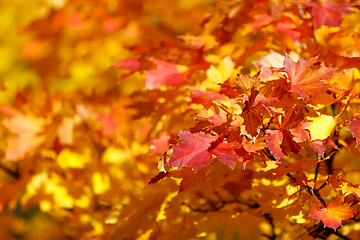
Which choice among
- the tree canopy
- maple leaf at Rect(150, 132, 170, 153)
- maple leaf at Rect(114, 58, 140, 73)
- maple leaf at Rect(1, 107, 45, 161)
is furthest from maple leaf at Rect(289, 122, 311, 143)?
maple leaf at Rect(1, 107, 45, 161)

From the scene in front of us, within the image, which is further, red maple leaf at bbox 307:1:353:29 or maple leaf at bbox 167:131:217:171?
red maple leaf at bbox 307:1:353:29

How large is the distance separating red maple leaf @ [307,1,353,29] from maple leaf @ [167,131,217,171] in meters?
0.45

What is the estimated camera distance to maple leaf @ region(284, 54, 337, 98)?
56 centimetres

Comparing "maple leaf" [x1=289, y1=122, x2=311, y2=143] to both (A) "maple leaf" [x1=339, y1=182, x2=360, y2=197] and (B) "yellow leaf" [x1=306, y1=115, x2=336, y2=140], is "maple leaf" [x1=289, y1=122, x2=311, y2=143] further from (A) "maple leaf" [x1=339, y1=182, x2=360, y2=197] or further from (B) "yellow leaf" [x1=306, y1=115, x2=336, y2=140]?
(A) "maple leaf" [x1=339, y1=182, x2=360, y2=197]

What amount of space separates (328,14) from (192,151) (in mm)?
519

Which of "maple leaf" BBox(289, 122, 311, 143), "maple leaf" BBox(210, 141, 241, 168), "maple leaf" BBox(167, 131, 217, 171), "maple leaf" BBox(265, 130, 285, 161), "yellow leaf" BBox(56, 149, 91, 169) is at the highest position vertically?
"maple leaf" BBox(167, 131, 217, 171)

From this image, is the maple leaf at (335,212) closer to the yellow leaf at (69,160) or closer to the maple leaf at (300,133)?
the maple leaf at (300,133)

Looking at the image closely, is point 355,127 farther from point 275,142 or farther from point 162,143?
point 162,143

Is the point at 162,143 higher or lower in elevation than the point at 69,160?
higher

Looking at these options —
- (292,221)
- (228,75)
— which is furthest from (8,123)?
(292,221)

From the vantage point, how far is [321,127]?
0.59 metres

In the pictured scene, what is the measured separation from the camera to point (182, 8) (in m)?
2.32

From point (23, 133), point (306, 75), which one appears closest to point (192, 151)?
point (306, 75)

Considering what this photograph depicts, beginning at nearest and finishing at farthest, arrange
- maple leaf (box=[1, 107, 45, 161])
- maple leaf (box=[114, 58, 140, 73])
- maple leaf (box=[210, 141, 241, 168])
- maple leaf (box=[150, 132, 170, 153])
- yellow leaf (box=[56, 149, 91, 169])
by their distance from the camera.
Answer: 1. maple leaf (box=[210, 141, 241, 168])
2. maple leaf (box=[150, 132, 170, 153])
3. maple leaf (box=[114, 58, 140, 73])
4. maple leaf (box=[1, 107, 45, 161])
5. yellow leaf (box=[56, 149, 91, 169])
